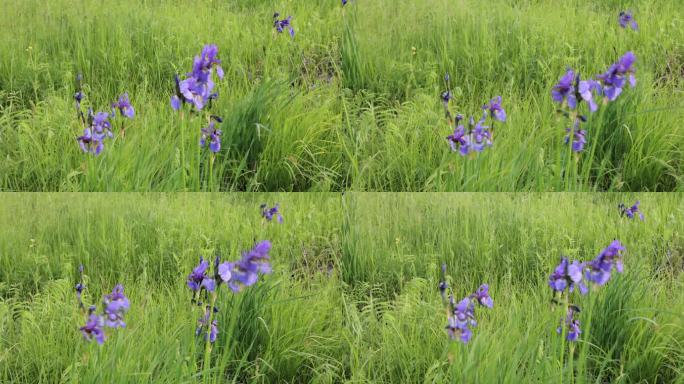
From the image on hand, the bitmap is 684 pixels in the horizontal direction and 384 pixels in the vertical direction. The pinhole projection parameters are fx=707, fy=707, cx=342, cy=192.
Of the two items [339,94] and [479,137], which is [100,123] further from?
[479,137]

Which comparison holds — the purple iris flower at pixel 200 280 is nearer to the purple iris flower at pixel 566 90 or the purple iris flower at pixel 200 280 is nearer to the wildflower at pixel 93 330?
the wildflower at pixel 93 330

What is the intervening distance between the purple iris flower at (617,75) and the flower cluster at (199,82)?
1617 millimetres

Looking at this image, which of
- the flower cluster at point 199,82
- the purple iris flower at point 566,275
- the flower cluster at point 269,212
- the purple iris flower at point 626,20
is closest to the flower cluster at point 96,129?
the flower cluster at point 199,82

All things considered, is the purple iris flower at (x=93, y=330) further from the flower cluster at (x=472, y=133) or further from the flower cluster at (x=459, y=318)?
the flower cluster at (x=472, y=133)

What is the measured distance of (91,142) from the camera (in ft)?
11.1

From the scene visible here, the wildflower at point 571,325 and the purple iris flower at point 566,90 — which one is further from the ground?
the purple iris flower at point 566,90

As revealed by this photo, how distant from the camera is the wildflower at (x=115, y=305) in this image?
2848 mm

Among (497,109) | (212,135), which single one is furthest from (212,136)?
(497,109)

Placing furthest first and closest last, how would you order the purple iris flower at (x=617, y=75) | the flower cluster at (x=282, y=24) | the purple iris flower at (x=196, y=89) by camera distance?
1. the flower cluster at (x=282, y=24)
2. the purple iris flower at (x=196, y=89)
3. the purple iris flower at (x=617, y=75)

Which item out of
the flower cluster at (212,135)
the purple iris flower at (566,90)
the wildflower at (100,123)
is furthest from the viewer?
the wildflower at (100,123)

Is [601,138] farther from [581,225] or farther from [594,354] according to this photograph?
[594,354]

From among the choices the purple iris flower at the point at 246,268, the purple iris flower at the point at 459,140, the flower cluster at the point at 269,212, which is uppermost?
the purple iris flower at the point at 459,140

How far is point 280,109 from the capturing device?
3648 millimetres

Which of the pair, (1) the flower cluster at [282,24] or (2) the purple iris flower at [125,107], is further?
(1) the flower cluster at [282,24]
